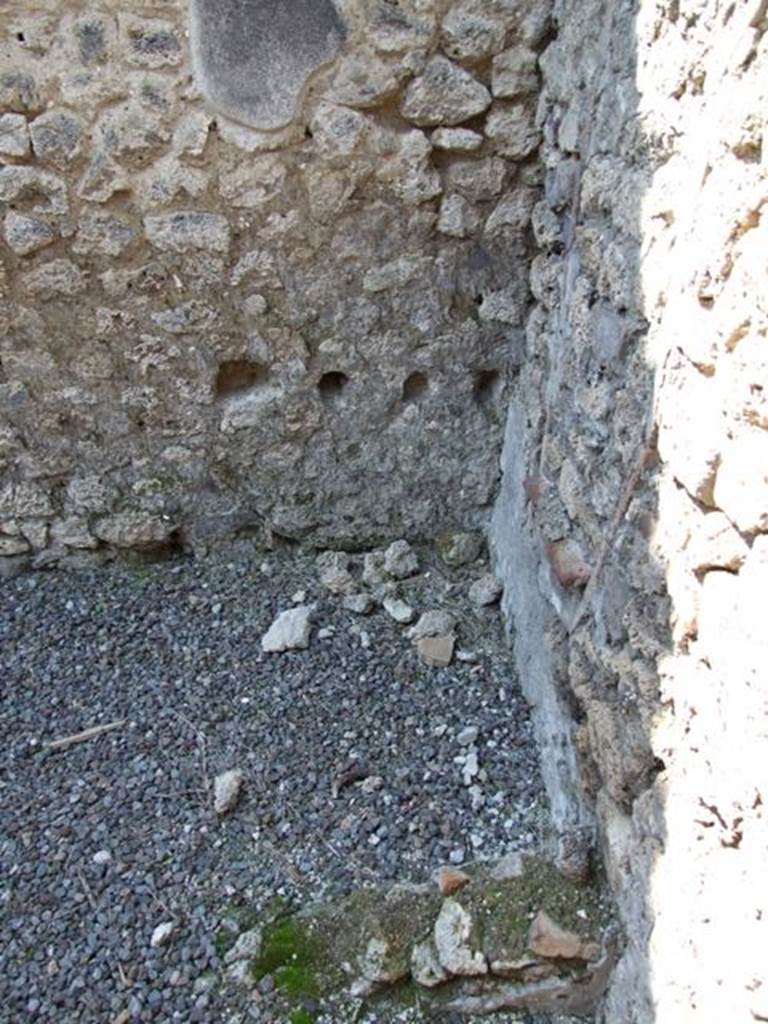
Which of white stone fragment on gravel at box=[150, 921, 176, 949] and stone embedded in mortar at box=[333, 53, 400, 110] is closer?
white stone fragment on gravel at box=[150, 921, 176, 949]

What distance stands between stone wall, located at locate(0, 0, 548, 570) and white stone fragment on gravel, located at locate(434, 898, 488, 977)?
4.07 feet

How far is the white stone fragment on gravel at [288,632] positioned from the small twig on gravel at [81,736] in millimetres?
430

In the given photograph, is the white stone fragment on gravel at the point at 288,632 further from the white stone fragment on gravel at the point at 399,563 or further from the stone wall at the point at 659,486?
the stone wall at the point at 659,486

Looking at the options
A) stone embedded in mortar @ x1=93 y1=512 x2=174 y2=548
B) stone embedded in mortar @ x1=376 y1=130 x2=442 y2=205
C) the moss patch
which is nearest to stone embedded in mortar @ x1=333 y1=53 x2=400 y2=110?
stone embedded in mortar @ x1=376 y1=130 x2=442 y2=205

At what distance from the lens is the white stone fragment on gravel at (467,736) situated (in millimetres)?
2109

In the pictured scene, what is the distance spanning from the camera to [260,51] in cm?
202

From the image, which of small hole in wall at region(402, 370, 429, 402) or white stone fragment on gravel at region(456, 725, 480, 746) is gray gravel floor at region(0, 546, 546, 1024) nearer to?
white stone fragment on gravel at region(456, 725, 480, 746)

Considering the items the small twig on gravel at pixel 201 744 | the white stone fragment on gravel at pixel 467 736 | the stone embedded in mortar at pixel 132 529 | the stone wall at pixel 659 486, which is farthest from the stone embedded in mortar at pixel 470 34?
the small twig on gravel at pixel 201 744

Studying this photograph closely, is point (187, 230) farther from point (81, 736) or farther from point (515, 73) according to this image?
point (81, 736)

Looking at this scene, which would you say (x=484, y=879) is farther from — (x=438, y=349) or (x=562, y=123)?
(x=562, y=123)

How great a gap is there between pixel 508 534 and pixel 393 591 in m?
0.38

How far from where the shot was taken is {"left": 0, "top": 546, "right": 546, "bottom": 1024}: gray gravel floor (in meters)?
1.74

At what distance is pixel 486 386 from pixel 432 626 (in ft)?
2.34

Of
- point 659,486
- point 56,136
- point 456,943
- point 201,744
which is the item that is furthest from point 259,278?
point 456,943
